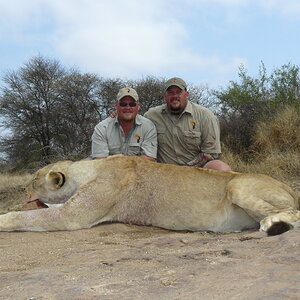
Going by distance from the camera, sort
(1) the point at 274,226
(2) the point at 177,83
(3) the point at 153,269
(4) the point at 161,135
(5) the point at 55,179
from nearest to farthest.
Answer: (3) the point at 153,269, (1) the point at 274,226, (5) the point at 55,179, (2) the point at 177,83, (4) the point at 161,135

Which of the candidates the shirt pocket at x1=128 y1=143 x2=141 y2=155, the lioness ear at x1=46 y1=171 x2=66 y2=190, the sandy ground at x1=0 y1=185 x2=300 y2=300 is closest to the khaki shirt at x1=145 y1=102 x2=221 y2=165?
the shirt pocket at x1=128 y1=143 x2=141 y2=155

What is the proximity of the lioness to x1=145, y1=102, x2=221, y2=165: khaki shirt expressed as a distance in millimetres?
1817

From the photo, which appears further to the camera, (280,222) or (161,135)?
(161,135)

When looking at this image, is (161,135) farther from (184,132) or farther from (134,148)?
(134,148)

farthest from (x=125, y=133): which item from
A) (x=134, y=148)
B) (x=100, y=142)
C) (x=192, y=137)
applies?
(x=192, y=137)

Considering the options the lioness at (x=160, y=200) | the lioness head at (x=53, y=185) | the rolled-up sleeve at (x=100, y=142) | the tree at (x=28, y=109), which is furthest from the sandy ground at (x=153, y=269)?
the tree at (x=28, y=109)

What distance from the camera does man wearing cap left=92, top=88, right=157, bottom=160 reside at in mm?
5738

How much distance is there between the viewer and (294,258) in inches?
87.4

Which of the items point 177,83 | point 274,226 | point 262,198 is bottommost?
point 274,226

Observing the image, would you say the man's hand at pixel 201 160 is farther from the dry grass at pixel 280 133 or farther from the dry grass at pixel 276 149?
the dry grass at pixel 280 133

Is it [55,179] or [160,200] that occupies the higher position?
[55,179]

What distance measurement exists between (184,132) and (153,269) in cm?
405

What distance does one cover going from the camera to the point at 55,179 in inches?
181

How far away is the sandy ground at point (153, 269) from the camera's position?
1.86 m
